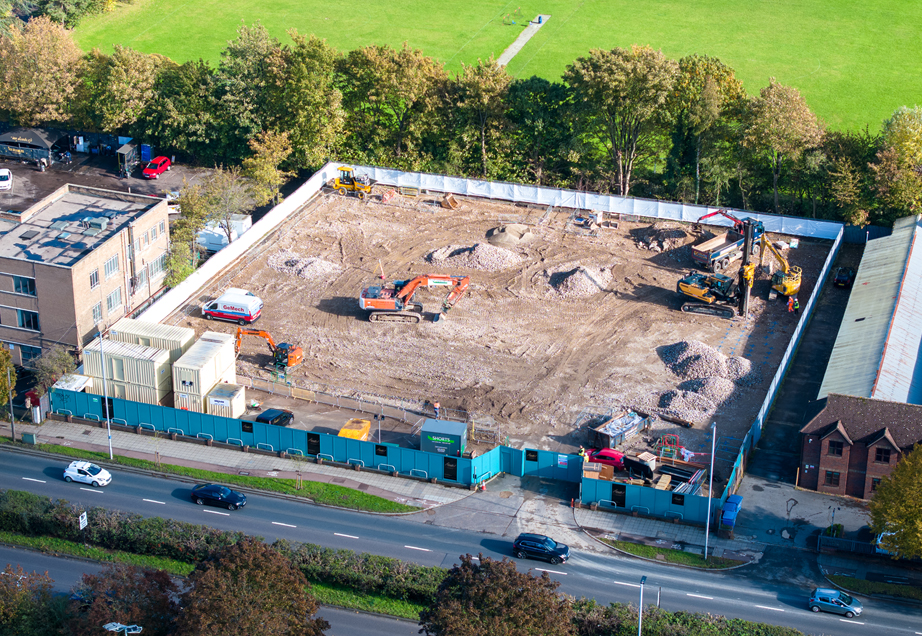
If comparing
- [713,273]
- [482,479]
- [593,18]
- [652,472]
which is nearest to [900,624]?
[652,472]

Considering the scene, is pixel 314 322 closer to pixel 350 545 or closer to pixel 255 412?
pixel 255 412

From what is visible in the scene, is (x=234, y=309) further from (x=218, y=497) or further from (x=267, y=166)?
(x=218, y=497)

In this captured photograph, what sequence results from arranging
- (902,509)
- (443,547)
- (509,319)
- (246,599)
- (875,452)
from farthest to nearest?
(509,319)
(875,452)
(443,547)
(902,509)
(246,599)

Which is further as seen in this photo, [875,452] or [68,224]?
[68,224]

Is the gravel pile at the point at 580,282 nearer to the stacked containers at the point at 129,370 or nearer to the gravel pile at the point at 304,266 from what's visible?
the gravel pile at the point at 304,266

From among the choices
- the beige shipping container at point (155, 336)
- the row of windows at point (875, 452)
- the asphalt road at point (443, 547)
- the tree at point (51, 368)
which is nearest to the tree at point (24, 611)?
the asphalt road at point (443, 547)

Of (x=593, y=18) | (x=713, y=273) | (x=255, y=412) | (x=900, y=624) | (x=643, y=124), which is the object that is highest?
(x=593, y=18)

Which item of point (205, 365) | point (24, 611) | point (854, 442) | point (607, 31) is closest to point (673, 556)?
point (854, 442)
